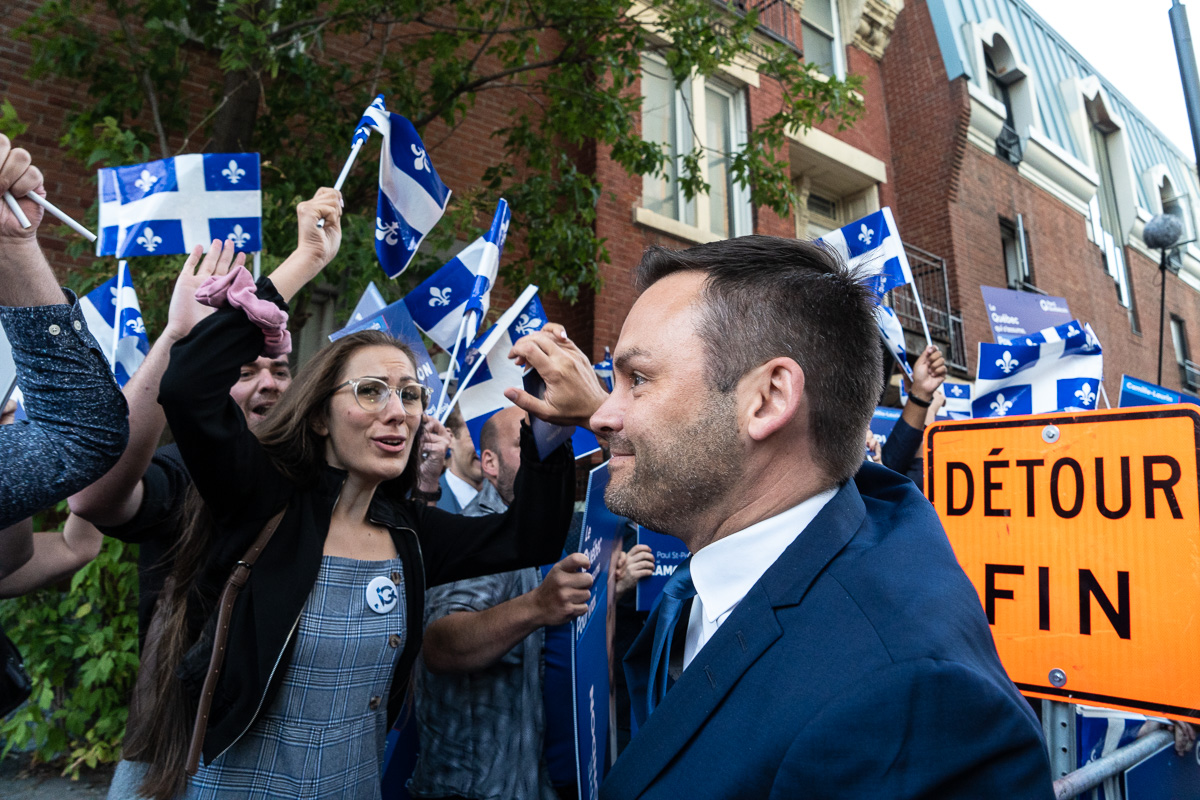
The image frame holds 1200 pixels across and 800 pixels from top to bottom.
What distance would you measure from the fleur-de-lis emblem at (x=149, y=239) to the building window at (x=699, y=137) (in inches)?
258

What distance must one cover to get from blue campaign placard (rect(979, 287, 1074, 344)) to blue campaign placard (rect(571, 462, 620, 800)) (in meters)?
4.69

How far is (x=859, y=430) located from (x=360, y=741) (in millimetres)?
1449

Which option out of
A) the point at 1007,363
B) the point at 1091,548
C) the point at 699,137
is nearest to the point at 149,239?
the point at 1091,548

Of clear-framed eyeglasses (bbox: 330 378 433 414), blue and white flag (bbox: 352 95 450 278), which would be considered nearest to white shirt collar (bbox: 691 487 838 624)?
clear-framed eyeglasses (bbox: 330 378 433 414)

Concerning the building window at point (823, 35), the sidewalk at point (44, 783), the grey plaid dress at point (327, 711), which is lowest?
the sidewalk at point (44, 783)

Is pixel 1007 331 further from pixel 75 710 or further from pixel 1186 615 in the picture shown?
pixel 75 710

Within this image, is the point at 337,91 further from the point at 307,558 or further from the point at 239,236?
the point at 307,558

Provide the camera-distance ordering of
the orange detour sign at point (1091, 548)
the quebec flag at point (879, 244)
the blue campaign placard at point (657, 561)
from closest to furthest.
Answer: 1. the orange detour sign at point (1091, 548)
2. the blue campaign placard at point (657, 561)
3. the quebec flag at point (879, 244)

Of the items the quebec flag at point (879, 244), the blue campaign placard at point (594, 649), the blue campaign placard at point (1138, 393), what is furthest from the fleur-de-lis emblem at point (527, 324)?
the blue campaign placard at point (1138, 393)

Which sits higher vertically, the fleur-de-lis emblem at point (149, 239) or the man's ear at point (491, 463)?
the fleur-de-lis emblem at point (149, 239)

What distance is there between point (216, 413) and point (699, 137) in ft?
30.2

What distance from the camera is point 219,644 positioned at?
180 centimetres

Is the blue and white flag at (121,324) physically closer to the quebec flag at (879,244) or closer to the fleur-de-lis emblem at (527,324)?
the fleur-de-lis emblem at (527,324)

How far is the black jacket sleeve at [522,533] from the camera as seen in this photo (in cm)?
237
